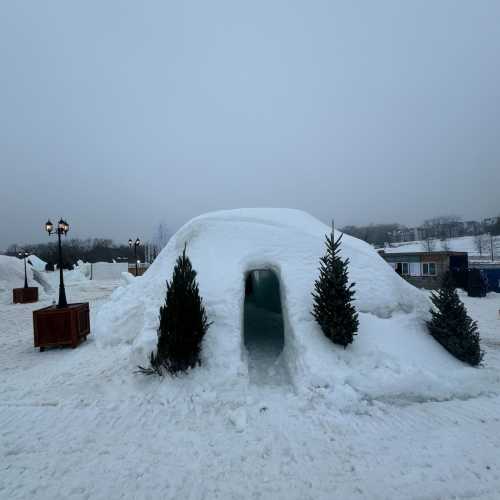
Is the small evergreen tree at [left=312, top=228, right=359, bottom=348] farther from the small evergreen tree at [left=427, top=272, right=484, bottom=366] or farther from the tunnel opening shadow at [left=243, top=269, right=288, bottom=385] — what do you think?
the small evergreen tree at [left=427, top=272, right=484, bottom=366]

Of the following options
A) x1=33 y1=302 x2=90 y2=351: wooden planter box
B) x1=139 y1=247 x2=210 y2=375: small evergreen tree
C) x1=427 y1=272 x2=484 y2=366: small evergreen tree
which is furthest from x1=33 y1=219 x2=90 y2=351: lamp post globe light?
x1=427 y1=272 x2=484 y2=366: small evergreen tree

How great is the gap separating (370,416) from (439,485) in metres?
1.28

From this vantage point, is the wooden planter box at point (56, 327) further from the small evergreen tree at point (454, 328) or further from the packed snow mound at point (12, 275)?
the packed snow mound at point (12, 275)

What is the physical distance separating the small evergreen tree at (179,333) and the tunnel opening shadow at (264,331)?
4.66ft

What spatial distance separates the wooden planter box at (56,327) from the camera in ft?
24.7

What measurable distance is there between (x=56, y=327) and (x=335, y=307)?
7916mm

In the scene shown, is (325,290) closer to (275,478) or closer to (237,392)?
(237,392)

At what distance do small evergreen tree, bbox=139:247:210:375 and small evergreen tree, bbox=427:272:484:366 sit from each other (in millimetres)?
5379

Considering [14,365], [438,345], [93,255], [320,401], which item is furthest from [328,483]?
[93,255]

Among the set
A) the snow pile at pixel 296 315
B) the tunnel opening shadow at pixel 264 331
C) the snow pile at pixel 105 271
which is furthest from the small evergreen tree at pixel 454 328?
the snow pile at pixel 105 271

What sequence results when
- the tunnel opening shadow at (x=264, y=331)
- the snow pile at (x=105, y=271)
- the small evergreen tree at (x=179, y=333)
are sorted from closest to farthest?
the small evergreen tree at (x=179, y=333), the tunnel opening shadow at (x=264, y=331), the snow pile at (x=105, y=271)

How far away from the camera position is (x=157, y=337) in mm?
5539

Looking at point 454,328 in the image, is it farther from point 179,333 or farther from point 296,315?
point 179,333

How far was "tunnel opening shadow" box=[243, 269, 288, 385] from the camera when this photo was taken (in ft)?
18.3
